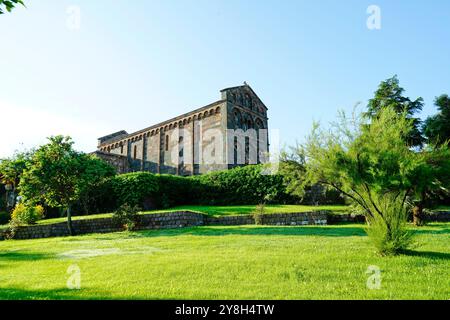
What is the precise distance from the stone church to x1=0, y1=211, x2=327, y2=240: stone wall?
48.2ft

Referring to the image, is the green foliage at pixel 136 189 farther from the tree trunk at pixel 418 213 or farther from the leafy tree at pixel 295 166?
the tree trunk at pixel 418 213

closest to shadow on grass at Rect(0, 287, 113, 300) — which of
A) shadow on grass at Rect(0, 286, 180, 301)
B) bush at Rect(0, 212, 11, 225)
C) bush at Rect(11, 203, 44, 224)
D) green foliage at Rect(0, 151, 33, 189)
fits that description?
shadow on grass at Rect(0, 286, 180, 301)

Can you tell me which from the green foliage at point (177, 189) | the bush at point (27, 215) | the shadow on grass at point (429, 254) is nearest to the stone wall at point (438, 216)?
the shadow on grass at point (429, 254)

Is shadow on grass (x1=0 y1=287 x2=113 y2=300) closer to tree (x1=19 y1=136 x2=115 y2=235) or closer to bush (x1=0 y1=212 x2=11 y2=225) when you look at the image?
tree (x1=19 y1=136 x2=115 y2=235)

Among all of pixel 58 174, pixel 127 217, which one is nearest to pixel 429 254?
pixel 127 217

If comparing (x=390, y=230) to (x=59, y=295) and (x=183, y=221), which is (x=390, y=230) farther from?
(x=183, y=221)

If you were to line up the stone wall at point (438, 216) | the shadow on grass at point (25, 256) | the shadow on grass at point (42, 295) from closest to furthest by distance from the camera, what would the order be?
the shadow on grass at point (42, 295)
the shadow on grass at point (25, 256)
the stone wall at point (438, 216)

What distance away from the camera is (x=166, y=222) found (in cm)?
1884

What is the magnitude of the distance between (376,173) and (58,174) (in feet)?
52.2

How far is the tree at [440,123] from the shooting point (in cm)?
3228
